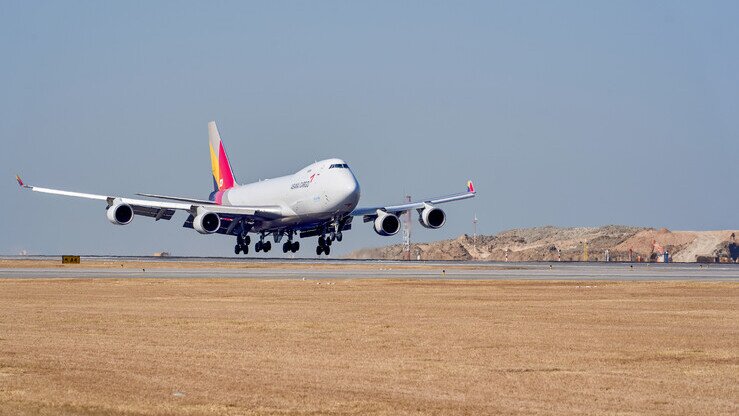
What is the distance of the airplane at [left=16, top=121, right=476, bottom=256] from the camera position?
75.2 m

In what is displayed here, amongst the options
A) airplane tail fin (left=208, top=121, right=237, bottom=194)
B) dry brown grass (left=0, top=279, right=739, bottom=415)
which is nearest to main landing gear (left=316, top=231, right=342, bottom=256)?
airplane tail fin (left=208, top=121, right=237, bottom=194)

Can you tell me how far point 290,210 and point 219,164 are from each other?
2509 cm

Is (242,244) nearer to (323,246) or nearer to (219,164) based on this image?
(323,246)

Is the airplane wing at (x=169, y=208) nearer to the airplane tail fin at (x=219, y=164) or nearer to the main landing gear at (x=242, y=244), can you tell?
the main landing gear at (x=242, y=244)

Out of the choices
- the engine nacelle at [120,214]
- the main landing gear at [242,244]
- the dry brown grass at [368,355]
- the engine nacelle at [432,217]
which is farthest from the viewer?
the main landing gear at [242,244]

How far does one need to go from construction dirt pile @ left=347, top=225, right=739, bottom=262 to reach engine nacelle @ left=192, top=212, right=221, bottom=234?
1886 cm

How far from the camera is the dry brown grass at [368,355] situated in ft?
43.2

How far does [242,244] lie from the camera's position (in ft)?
283

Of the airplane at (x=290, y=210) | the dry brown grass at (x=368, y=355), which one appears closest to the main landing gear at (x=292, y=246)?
the airplane at (x=290, y=210)

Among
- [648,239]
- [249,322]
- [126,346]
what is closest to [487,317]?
[249,322]

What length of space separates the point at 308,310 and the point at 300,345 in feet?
26.7

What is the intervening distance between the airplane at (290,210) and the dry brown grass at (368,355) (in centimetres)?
4276

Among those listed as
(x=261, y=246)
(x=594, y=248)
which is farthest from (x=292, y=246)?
(x=594, y=248)

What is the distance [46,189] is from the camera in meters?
82.2
